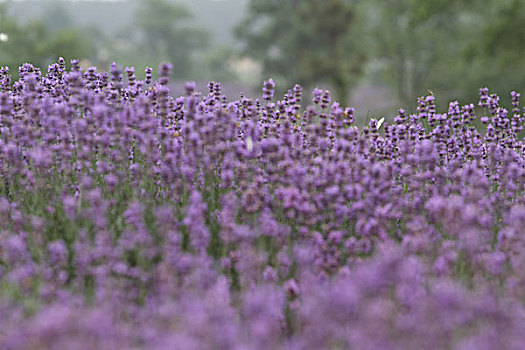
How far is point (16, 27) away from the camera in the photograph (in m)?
33.5

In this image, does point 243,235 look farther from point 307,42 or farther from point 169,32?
point 169,32

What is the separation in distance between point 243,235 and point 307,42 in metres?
35.4

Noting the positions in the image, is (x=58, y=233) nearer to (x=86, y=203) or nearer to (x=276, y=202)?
(x=86, y=203)

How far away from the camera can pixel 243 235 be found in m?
3.38

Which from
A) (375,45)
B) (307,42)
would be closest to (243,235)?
(375,45)

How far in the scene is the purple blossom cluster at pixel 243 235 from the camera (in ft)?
8.22

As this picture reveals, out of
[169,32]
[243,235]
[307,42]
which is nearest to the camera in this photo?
[243,235]

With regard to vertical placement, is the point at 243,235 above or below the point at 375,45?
below

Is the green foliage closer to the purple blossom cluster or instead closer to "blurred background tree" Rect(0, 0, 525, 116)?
"blurred background tree" Rect(0, 0, 525, 116)

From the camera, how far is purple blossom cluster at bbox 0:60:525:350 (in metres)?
2.51

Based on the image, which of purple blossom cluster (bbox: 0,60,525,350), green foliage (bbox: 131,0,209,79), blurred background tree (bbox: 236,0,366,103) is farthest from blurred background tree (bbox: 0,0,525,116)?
green foliage (bbox: 131,0,209,79)

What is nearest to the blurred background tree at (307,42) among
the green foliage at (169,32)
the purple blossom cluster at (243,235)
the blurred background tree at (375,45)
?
the blurred background tree at (375,45)

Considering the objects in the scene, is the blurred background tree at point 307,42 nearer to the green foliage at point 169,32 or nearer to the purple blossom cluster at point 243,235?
the purple blossom cluster at point 243,235

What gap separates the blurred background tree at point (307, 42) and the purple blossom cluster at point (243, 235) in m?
21.8
